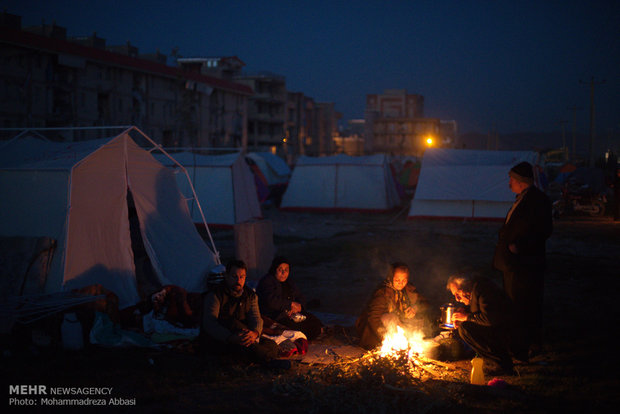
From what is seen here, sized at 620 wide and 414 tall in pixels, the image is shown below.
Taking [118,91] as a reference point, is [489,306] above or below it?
below

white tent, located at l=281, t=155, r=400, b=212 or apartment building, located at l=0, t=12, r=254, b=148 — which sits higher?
apartment building, located at l=0, t=12, r=254, b=148

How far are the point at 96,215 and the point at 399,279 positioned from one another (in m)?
4.07

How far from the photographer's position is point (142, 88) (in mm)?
31906

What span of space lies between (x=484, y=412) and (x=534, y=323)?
1.51 m

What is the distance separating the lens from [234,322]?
5.20m

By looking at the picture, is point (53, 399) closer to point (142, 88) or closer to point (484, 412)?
point (484, 412)

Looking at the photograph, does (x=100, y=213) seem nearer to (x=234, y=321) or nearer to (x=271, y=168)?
(x=234, y=321)

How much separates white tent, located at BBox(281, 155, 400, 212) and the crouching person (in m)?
15.4

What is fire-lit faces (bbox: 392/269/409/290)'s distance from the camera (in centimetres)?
550

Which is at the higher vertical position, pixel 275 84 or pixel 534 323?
pixel 275 84

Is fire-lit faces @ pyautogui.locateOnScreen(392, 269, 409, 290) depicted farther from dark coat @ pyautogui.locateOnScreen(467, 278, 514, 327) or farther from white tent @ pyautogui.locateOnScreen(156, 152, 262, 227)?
white tent @ pyautogui.locateOnScreen(156, 152, 262, 227)


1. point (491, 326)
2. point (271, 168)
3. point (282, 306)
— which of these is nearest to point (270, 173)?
point (271, 168)

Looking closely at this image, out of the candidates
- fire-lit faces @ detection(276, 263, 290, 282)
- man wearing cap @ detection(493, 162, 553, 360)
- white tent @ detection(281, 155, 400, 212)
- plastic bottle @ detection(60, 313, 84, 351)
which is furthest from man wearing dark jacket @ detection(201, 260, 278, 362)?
white tent @ detection(281, 155, 400, 212)

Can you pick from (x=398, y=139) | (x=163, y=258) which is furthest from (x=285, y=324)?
(x=398, y=139)
